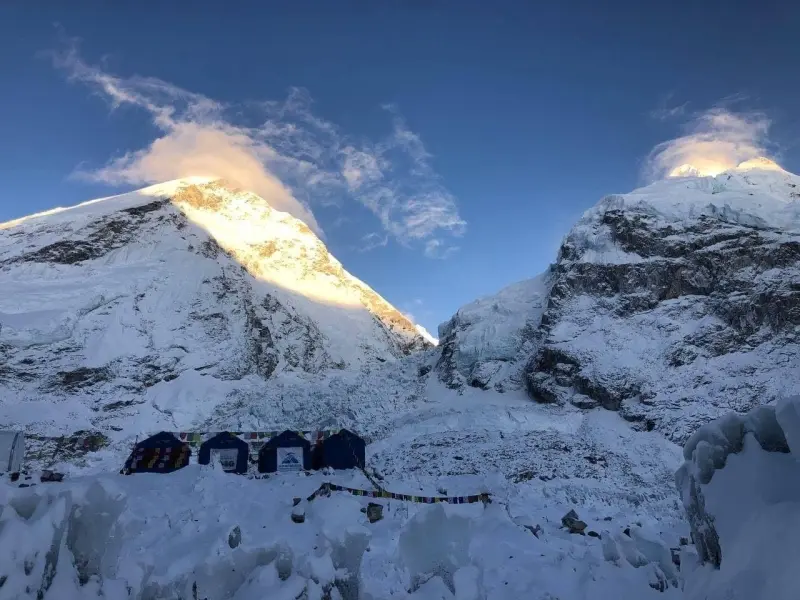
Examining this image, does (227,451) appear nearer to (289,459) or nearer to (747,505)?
(289,459)

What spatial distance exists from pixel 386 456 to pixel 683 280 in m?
29.7

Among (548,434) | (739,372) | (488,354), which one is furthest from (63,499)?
(488,354)

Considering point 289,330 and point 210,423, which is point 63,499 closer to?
point 210,423

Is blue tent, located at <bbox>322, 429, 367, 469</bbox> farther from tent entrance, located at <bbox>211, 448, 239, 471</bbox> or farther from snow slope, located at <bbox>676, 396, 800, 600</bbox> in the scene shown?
snow slope, located at <bbox>676, 396, 800, 600</bbox>

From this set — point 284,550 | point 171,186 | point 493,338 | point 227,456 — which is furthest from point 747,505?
point 171,186

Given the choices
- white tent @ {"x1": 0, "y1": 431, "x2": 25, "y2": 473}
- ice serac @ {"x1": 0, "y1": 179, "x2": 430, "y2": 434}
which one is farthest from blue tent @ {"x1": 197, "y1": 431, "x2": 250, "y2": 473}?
ice serac @ {"x1": 0, "y1": 179, "x2": 430, "y2": 434}

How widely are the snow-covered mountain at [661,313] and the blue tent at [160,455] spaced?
921 inches

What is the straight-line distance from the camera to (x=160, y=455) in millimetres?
27219

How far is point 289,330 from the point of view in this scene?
68.1 metres

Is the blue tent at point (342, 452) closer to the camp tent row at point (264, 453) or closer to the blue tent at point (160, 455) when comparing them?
the camp tent row at point (264, 453)

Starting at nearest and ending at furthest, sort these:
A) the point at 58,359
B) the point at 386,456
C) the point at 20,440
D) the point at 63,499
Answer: the point at 63,499, the point at 20,440, the point at 386,456, the point at 58,359

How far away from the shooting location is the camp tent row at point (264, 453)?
2727 cm

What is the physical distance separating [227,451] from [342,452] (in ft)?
18.9

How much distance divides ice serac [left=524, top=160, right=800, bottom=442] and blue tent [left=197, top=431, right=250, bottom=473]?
22.1 meters
